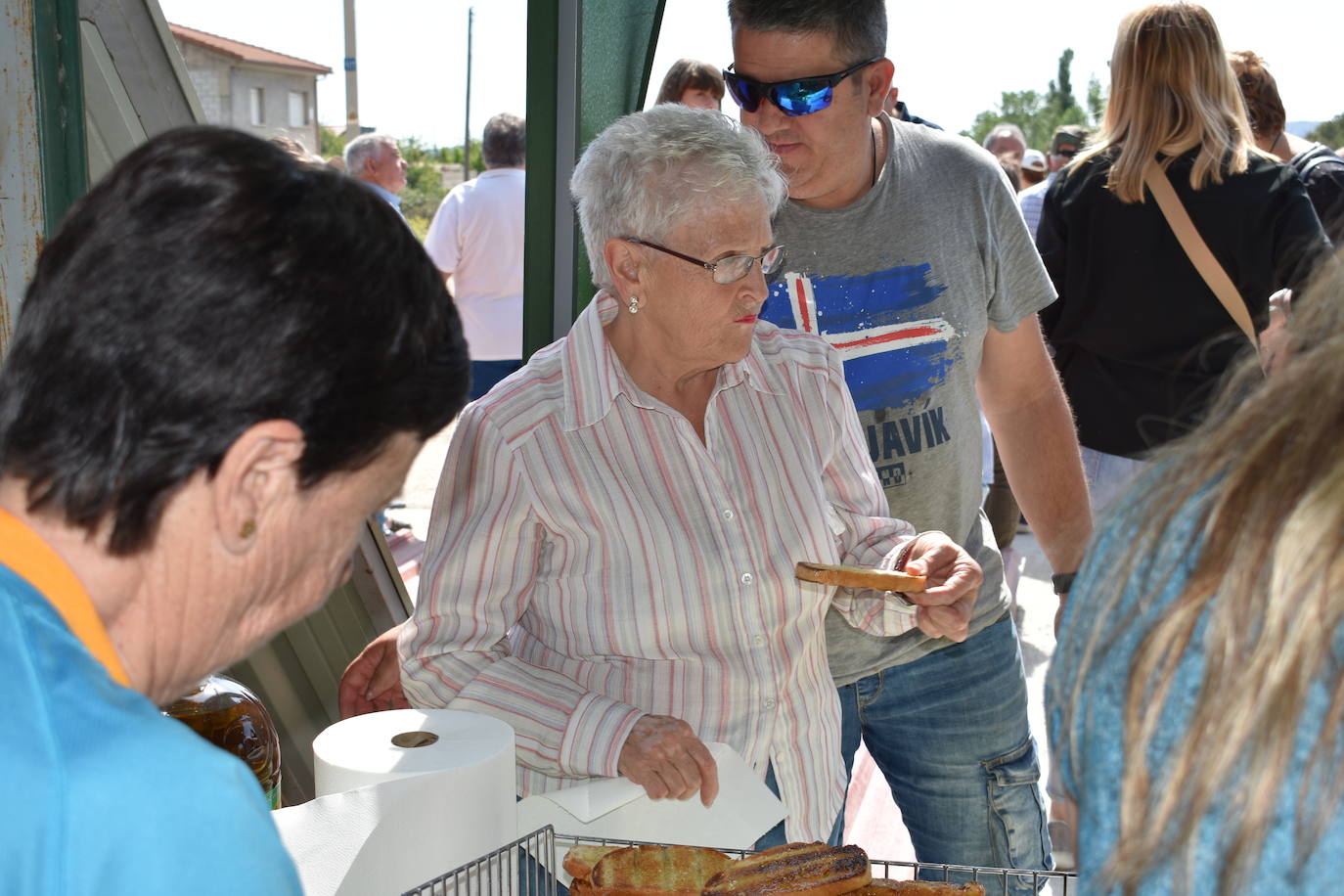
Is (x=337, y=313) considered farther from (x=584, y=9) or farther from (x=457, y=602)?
(x=584, y=9)

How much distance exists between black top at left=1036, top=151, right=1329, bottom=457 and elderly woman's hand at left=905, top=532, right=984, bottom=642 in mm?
1444

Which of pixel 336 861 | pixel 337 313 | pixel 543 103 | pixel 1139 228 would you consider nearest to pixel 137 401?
pixel 337 313

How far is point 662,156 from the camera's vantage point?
197 centimetres

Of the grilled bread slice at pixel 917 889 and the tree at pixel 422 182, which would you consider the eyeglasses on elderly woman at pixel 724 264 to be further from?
the tree at pixel 422 182


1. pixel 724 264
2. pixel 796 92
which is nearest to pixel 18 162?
pixel 724 264

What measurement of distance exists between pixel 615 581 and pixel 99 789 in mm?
1223

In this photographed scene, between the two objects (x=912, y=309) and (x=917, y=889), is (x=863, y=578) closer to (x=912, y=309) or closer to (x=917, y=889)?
(x=917, y=889)

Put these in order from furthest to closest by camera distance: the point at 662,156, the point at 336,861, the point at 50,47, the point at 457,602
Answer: the point at 50,47, the point at 662,156, the point at 457,602, the point at 336,861

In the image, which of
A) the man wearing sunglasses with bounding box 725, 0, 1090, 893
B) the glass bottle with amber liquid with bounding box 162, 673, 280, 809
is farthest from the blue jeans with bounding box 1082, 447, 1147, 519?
the glass bottle with amber liquid with bounding box 162, 673, 280, 809

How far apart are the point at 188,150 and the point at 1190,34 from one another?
3.06m

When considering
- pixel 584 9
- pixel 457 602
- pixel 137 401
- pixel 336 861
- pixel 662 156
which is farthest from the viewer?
pixel 584 9

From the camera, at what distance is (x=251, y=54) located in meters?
45.0

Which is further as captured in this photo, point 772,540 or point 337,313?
point 772,540

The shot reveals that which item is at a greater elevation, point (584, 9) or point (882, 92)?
point (584, 9)
